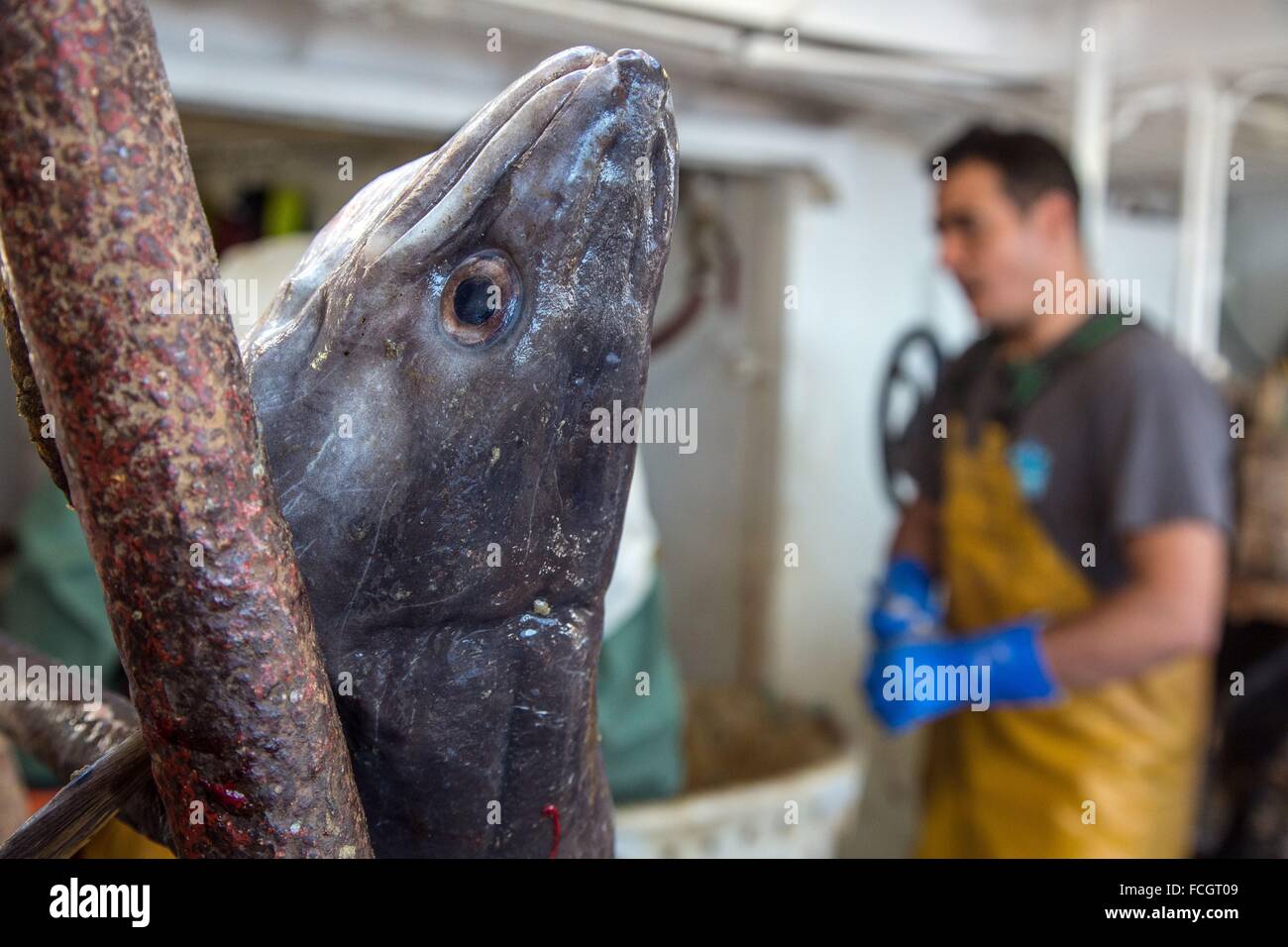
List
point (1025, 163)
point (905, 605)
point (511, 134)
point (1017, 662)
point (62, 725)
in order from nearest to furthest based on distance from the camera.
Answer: point (511, 134) < point (62, 725) < point (1017, 662) < point (1025, 163) < point (905, 605)

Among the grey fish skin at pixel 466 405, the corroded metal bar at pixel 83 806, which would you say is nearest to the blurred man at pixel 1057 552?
the grey fish skin at pixel 466 405

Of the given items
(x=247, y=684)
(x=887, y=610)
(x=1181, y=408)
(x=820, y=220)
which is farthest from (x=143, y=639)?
(x=820, y=220)

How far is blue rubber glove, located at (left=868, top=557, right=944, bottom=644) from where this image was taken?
96.2 inches

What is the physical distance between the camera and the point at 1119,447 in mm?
1939

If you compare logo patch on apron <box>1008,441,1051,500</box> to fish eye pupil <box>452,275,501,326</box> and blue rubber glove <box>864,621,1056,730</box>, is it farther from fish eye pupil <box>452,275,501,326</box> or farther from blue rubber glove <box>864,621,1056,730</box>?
fish eye pupil <box>452,275,501,326</box>

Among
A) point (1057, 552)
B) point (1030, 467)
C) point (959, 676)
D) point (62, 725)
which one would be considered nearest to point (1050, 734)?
point (959, 676)

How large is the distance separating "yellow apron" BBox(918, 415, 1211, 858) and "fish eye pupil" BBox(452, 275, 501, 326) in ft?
6.36

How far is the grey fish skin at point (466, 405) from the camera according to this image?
0.45m

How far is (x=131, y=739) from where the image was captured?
0.47 meters

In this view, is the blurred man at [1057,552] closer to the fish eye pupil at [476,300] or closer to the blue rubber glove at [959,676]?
the blue rubber glove at [959,676]

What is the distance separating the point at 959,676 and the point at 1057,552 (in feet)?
1.02

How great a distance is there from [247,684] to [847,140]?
296 cm

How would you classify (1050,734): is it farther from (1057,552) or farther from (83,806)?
(83,806)

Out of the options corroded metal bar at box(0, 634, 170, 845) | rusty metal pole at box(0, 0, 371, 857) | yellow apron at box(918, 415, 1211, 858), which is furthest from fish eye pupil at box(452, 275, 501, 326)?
yellow apron at box(918, 415, 1211, 858)
